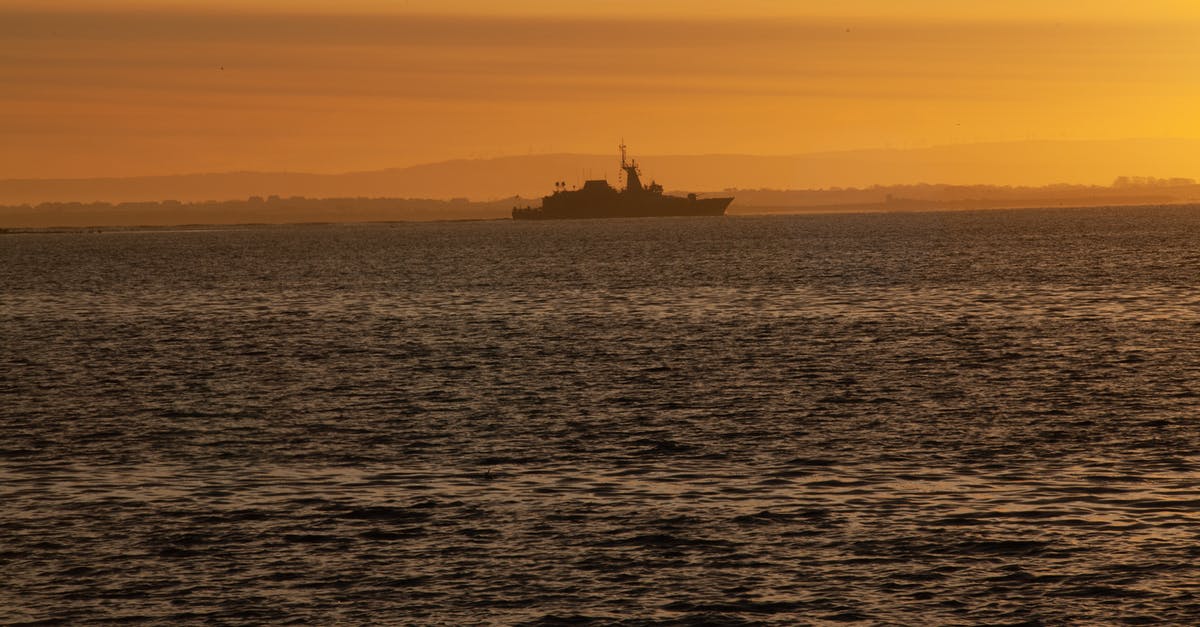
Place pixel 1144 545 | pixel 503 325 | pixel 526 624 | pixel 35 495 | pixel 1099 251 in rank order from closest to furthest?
pixel 526 624 → pixel 1144 545 → pixel 35 495 → pixel 503 325 → pixel 1099 251

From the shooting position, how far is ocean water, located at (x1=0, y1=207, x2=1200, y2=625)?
20234 mm

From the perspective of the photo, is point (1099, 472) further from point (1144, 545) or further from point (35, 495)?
point (35, 495)

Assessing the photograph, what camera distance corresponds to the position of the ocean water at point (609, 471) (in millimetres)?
20234

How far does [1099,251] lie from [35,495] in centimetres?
12609

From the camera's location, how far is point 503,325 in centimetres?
6700

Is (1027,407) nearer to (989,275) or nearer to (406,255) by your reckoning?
(989,275)

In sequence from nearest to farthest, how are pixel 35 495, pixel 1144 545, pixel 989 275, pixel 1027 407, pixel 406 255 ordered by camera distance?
1. pixel 1144 545
2. pixel 35 495
3. pixel 1027 407
4. pixel 989 275
5. pixel 406 255

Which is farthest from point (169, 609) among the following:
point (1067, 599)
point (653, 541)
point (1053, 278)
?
point (1053, 278)

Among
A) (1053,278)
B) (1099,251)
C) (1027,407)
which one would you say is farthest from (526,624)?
(1099,251)

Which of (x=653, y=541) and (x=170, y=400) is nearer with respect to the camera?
(x=653, y=541)

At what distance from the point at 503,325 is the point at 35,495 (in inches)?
1603

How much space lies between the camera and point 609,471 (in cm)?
2877

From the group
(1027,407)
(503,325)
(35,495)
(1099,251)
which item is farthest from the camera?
(1099,251)

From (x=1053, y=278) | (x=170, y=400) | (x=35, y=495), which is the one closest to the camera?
(x=35, y=495)
